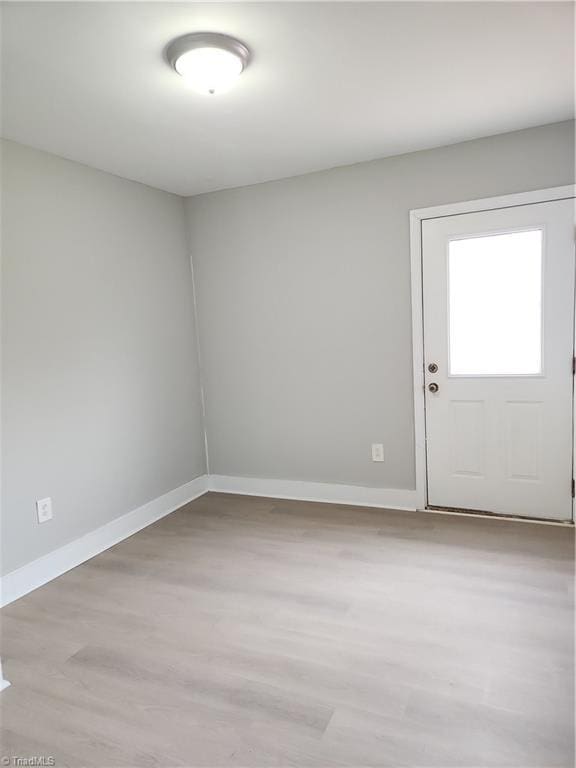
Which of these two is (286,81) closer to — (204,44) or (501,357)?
(204,44)

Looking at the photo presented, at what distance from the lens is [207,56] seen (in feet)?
6.40

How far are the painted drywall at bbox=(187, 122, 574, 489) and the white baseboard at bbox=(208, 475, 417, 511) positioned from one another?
0.06 m

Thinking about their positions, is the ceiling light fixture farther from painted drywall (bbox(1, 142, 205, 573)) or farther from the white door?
the white door

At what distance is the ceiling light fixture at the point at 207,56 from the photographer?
1887 millimetres

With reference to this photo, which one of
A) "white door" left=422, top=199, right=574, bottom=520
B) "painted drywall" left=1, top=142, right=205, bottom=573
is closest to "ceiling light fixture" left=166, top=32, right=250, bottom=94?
"painted drywall" left=1, top=142, right=205, bottom=573

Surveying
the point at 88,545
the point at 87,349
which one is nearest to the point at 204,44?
the point at 87,349

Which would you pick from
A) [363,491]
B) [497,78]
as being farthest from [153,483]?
[497,78]

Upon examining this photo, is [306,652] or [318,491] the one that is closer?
[306,652]

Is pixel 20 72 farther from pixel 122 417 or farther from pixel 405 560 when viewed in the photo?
pixel 405 560

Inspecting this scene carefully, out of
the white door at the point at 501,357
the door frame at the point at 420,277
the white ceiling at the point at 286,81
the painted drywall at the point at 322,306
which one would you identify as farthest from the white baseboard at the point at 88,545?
the white ceiling at the point at 286,81

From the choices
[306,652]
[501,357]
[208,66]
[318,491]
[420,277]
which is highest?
[208,66]

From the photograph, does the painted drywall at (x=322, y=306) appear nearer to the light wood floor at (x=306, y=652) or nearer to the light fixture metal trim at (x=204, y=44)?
the light wood floor at (x=306, y=652)

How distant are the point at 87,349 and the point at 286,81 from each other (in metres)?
1.90

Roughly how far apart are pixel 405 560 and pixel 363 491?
3.01 ft
